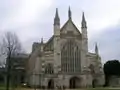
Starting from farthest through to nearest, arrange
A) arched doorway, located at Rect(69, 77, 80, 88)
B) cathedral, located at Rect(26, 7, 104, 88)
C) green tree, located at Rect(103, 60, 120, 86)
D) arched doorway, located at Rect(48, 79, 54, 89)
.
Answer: green tree, located at Rect(103, 60, 120, 86)
arched doorway, located at Rect(69, 77, 80, 88)
arched doorway, located at Rect(48, 79, 54, 89)
cathedral, located at Rect(26, 7, 104, 88)

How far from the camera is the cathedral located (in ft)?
267

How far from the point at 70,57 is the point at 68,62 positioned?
1.56 meters

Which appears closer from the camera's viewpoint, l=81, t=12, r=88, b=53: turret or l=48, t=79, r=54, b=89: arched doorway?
l=48, t=79, r=54, b=89: arched doorway

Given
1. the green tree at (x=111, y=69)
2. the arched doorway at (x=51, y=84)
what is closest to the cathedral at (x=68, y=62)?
the arched doorway at (x=51, y=84)

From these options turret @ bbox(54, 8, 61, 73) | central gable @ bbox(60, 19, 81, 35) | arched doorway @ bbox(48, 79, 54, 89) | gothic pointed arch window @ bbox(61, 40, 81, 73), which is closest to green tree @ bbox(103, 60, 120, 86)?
gothic pointed arch window @ bbox(61, 40, 81, 73)

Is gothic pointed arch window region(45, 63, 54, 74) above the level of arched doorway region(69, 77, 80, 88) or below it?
above

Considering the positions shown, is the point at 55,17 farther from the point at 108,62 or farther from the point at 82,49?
the point at 108,62

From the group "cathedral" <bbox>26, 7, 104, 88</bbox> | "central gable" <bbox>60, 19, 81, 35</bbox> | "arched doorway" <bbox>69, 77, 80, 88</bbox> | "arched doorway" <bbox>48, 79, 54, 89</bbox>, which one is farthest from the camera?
"central gable" <bbox>60, 19, 81, 35</bbox>

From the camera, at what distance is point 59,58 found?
3253 inches

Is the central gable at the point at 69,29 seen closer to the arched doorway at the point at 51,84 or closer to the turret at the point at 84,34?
the turret at the point at 84,34

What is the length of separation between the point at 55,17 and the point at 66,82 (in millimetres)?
19316

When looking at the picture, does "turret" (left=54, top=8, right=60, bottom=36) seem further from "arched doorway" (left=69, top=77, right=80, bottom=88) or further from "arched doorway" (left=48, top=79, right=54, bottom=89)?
"arched doorway" (left=69, top=77, right=80, bottom=88)

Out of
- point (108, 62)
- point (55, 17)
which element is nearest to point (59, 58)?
point (55, 17)

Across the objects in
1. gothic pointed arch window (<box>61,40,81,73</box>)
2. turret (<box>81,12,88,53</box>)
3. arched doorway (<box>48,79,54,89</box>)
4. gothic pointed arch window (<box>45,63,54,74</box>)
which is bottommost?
arched doorway (<box>48,79,54,89</box>)
